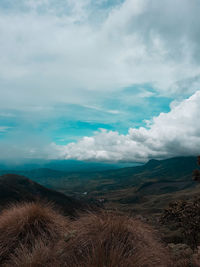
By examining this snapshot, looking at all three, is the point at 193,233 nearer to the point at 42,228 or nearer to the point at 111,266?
the point at 42,228

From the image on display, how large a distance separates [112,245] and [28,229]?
3213 mm

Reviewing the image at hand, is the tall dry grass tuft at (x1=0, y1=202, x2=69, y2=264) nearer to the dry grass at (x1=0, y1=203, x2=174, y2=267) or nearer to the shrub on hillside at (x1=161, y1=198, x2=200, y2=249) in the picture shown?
the dry grass at (x1=0, y1=203, x2=174, y2=267)

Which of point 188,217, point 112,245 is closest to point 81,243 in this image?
point 112,245

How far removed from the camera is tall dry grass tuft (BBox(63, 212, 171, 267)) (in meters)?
4.00

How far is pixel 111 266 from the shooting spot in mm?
3828

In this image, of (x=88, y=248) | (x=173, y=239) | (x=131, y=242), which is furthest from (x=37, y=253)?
(x=173, y=239)

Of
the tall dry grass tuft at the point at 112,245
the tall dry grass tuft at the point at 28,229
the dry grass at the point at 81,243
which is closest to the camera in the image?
the tall dry grass tuft at the point at 112,245

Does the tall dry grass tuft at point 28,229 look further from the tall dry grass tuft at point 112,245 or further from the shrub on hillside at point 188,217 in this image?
the shrub on hillside at point 188,217

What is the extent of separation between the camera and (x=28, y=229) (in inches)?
255

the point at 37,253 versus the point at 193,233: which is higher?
the point at 37,253

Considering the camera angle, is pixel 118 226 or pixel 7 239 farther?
pixel 7 239

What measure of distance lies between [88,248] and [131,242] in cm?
102

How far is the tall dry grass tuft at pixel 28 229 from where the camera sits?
597cm

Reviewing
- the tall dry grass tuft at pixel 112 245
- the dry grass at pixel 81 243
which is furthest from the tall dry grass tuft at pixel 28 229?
the tall dry grass tuft at pixel 112 245
